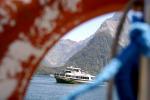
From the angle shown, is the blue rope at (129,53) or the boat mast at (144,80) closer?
the blue rope at (129,53)

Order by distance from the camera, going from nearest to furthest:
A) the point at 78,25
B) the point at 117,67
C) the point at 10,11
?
the point at 117,67, the point at 10,11, the point at 78,25

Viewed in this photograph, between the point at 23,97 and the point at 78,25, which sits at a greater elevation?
the point at 78,25

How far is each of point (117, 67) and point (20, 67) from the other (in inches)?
42.9

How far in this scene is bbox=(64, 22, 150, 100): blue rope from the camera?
1.72 meters

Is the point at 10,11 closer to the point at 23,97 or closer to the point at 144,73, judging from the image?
the point at 23,97

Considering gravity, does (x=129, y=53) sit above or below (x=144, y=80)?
above

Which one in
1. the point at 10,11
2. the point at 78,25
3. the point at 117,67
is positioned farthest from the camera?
the point at 78,25

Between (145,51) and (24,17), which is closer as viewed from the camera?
(145,51)

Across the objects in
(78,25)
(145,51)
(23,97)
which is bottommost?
(23,97)

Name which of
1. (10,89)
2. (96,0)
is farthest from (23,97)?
(96,0)

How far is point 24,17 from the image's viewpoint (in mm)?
2639

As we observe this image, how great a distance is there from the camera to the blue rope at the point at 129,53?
172 cm

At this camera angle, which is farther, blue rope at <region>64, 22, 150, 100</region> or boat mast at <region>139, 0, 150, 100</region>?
boat mast at <region>139, 0, 150, 100</region>

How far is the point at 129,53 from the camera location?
1.84 metres
